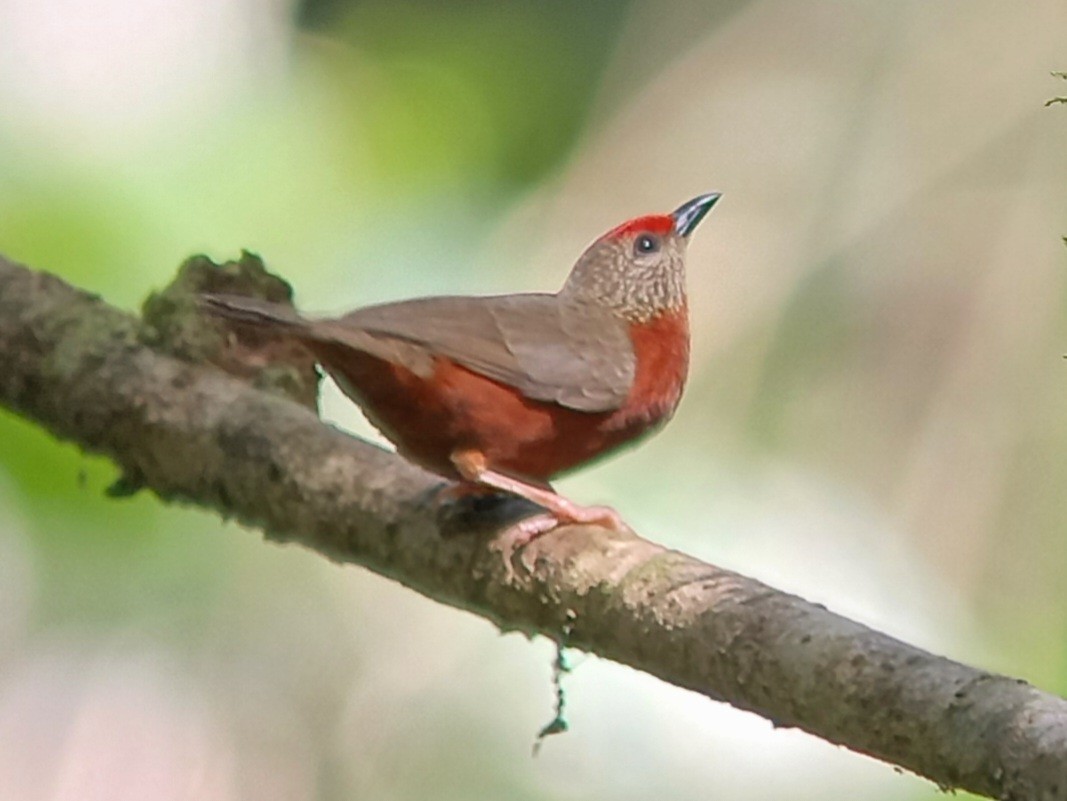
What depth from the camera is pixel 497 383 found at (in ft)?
10.7

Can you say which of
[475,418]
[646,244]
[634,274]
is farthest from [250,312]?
[646,244]

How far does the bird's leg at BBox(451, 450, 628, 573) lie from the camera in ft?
9.61

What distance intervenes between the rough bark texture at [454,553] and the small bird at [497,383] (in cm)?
12

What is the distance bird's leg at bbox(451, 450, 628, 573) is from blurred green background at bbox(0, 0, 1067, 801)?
56.4 inches

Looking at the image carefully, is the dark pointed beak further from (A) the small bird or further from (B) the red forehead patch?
(A) the small bird

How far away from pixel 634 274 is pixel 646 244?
0.48ft

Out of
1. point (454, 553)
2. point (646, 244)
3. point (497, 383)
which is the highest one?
point (646, 244)

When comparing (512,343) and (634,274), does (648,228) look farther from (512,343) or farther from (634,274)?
(512,343)

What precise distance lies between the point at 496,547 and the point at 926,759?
3.64 ft

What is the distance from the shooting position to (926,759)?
203cm

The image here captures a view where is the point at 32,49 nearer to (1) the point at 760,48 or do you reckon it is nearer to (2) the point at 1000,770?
(1) the point at 760,48

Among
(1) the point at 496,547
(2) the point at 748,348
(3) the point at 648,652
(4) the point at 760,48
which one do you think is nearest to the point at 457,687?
(2) the point at 748,348

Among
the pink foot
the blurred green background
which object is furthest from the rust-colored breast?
the blurred green background

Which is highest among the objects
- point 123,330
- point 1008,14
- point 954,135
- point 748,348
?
point 1008,14
